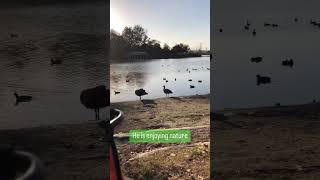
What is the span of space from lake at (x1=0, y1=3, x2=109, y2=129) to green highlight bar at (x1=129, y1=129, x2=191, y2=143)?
0.21 metres

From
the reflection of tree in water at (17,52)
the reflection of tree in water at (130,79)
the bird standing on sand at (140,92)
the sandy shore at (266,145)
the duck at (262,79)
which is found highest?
the reflection of tree in water at (17,52)

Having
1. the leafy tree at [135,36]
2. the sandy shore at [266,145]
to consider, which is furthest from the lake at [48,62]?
the sandy shore at [266,145]

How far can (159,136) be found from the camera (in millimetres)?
2719

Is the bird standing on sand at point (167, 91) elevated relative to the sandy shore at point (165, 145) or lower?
elevated

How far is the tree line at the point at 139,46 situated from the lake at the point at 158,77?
39 millimetres

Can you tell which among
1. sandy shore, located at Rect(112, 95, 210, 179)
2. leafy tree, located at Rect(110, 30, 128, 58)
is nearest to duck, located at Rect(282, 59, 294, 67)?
sandy shore, located at Rect(112, 95, 210, 179)

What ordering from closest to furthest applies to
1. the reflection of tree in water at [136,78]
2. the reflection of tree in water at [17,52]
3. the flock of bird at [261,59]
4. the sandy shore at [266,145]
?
1. the reflection of tree in water at [17,52]
2. the reflection of tree in water at [136,78]
3. the sandy shore at [266,145]
4. the flock of bird at [261,59]

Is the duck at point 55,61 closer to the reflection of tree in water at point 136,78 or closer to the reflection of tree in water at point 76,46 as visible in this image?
the reflection of tree in water at point 76,46

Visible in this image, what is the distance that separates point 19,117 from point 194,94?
91 cm

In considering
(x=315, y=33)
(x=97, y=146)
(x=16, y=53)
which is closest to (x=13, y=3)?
(x=16, y=53)

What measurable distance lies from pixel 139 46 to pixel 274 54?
987 millimetres

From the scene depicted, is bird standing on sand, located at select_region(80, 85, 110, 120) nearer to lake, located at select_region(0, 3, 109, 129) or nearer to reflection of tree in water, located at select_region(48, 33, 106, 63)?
lake, located at select_region(0, 3, 109, 129)

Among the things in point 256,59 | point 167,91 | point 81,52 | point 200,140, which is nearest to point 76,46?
point 81,52

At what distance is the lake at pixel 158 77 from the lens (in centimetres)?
271
